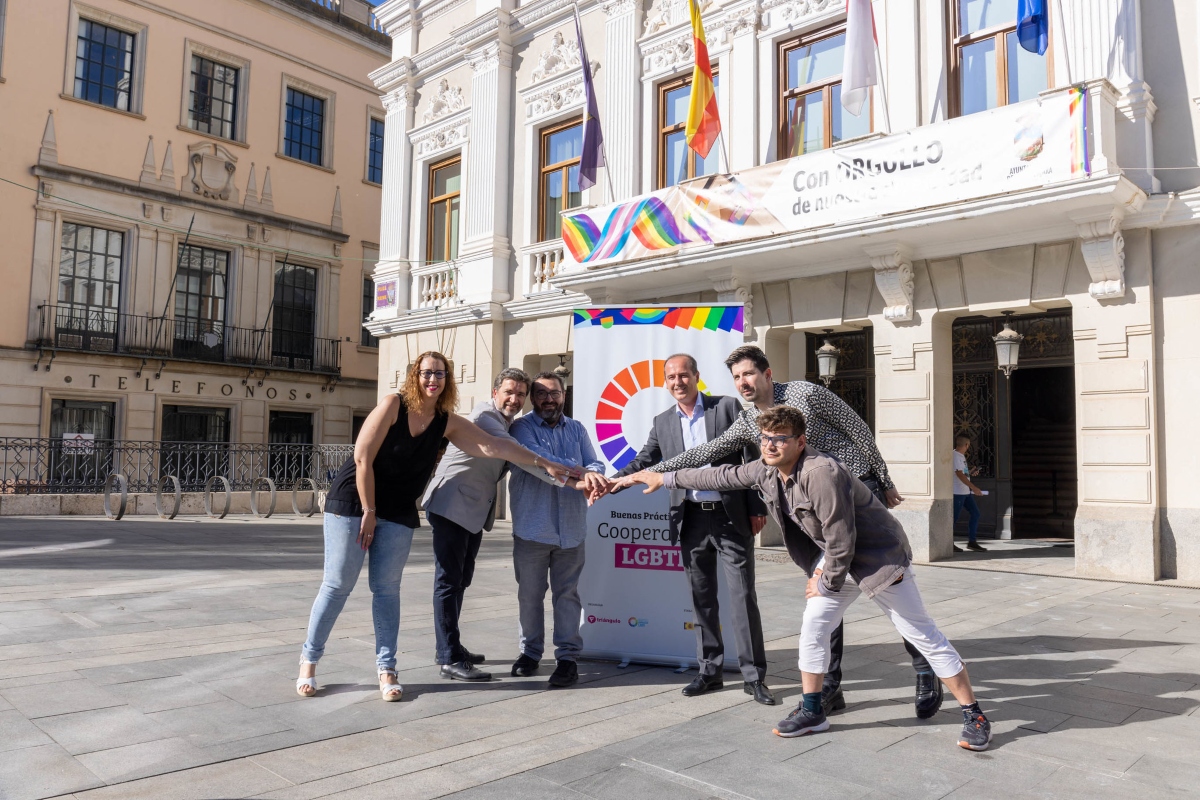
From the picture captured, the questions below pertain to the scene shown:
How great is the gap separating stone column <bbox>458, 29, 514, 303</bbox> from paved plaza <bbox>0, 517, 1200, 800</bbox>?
10658 mm

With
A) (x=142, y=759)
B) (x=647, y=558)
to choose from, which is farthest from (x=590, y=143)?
(x=142, y=759)

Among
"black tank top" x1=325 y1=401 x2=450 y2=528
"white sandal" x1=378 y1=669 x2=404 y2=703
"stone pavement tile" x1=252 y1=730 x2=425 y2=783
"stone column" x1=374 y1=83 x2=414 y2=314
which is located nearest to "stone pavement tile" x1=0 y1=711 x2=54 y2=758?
"stone pavement tile" x1=252 y1=730 x2=425 y2=783

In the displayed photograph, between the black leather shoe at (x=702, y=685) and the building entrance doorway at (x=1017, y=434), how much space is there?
11246mm

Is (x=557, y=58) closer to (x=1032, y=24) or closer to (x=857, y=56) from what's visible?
(x=857, y=56)

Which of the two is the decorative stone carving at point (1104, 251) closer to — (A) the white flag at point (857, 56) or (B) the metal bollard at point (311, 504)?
(A) the white flag at point (857, 56)

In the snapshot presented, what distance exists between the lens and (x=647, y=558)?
5.66m

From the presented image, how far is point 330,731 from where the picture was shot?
405 centimetres

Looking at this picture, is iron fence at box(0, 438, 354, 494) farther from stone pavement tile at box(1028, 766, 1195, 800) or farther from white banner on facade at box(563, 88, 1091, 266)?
stone pavement tile at box(1028, 766, 1195, 800)

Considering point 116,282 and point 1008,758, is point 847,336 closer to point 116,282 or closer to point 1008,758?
point 1008,758

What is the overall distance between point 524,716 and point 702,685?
102cm

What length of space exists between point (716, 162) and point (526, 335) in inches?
192

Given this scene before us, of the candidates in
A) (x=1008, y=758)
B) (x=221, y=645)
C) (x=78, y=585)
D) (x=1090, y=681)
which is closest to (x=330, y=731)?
(x=221, y=645)

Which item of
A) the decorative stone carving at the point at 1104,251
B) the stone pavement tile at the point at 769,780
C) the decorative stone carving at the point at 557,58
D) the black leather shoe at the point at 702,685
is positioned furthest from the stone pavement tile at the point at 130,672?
the decorative stone carving at the point at 557,58

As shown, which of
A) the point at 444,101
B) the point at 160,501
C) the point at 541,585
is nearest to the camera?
the point at 541,585
